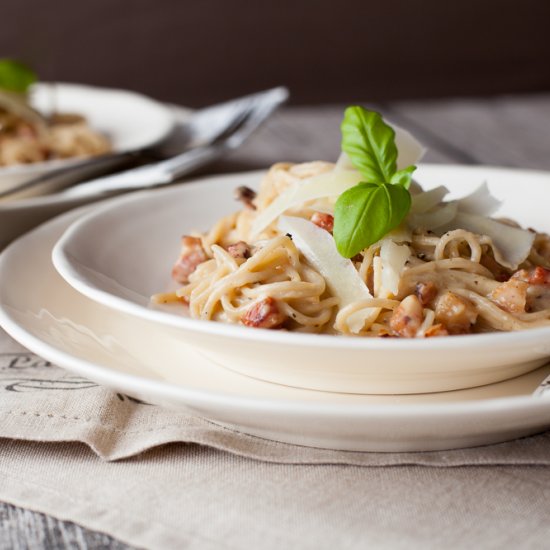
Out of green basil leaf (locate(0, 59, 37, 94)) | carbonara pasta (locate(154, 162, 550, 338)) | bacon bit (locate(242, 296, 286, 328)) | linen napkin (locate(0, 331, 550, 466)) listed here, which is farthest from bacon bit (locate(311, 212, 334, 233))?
green basil leaf (locate(0, 59, 37, 94))

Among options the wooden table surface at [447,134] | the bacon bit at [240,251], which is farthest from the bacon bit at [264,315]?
the wooden table surface at [447,134]

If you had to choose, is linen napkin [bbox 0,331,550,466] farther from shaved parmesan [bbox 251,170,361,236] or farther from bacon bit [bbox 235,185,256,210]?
bacon bit [bbox 235,185,256,210]

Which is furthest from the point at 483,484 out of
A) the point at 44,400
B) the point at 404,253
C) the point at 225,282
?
the point at 44,400

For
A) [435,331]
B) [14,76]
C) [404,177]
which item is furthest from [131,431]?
[14,76]

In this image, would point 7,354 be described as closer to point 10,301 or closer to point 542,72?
point 10,301

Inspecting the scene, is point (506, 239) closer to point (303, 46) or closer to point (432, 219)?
point (432, 219)

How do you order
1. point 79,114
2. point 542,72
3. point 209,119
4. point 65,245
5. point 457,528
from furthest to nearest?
point 542,72, point 79,114, point 209,119, point 65,245, point 457,528
